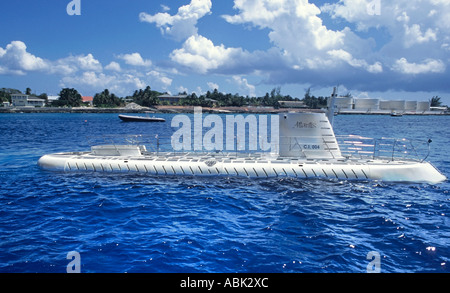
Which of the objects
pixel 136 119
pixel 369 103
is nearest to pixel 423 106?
pixel 369 103

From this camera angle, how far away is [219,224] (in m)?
13.5

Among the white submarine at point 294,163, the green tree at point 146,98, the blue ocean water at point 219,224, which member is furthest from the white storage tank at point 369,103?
the blue ocean water at point 219,224

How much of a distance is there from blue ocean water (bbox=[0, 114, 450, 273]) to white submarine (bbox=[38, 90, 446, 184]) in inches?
29.2

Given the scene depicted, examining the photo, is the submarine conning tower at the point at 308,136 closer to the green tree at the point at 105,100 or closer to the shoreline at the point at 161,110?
the shoreline at the point at 161,110

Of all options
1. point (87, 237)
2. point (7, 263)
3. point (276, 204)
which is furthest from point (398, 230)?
point (7, 263)

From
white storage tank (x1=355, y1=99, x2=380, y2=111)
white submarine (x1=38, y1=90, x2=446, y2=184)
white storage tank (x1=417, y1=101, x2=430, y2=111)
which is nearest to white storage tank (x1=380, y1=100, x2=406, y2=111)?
white storage tank (x1=355, y1=99, x2=380, y2=111)

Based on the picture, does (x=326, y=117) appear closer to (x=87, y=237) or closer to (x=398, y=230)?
(x=398, y=230)

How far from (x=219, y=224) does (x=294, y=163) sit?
28.9ft

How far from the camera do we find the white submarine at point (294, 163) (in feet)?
65.7

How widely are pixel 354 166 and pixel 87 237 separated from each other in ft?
50.4

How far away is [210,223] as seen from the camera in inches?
536

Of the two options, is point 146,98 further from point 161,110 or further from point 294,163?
point 294,163

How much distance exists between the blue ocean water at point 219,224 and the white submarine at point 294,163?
74 centimetres

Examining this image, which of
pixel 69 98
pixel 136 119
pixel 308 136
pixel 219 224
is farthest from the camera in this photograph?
pixel 69 98
